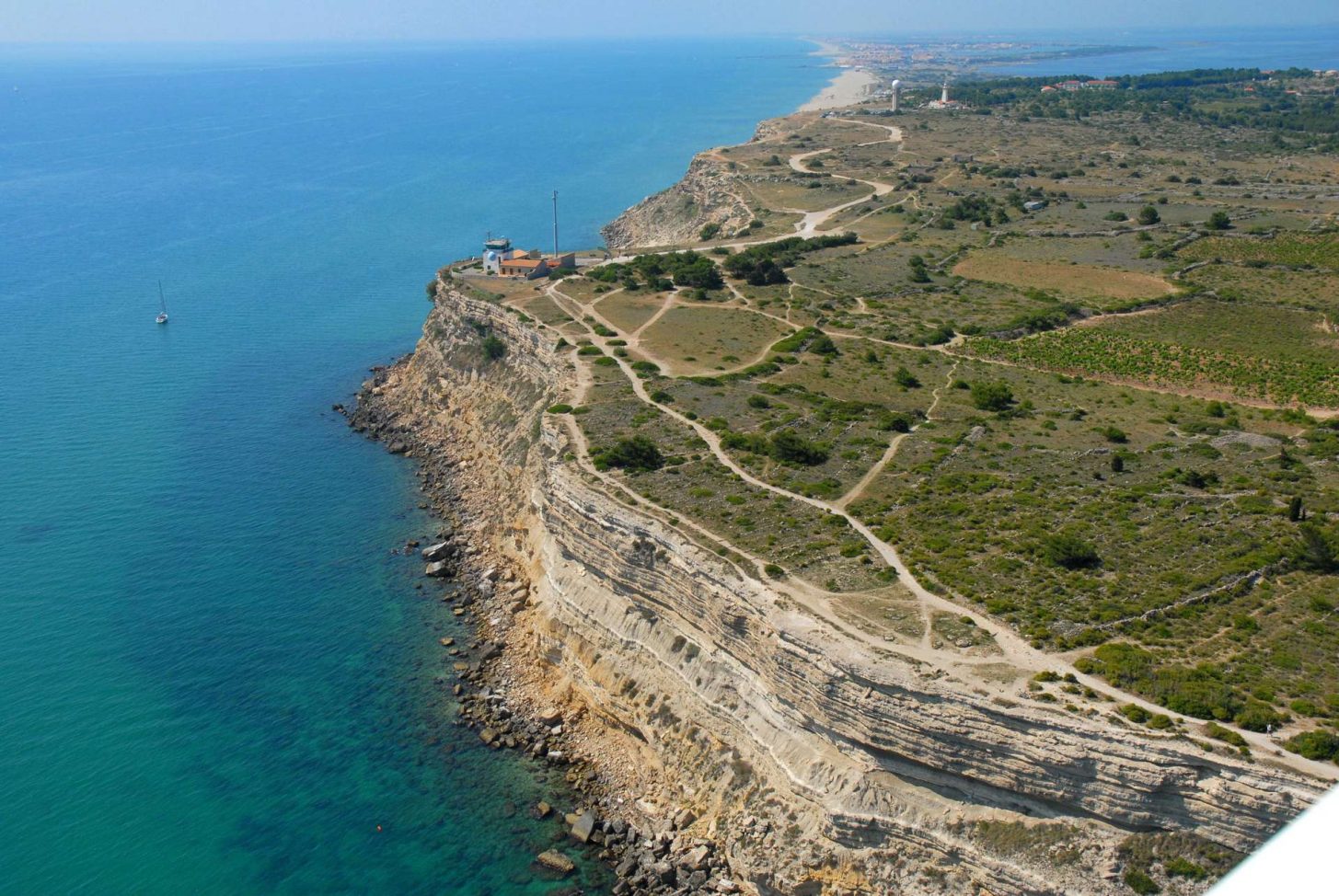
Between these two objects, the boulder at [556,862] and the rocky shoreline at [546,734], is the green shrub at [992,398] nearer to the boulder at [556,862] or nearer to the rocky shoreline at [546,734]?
the rocky shoreline at [546,734]

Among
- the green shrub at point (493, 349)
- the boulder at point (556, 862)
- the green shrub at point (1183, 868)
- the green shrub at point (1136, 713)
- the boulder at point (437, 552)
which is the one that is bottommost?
the boulder at point (556, 862)

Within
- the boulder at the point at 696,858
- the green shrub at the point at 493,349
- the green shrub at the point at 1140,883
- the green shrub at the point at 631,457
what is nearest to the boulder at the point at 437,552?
the green shrub at the point at 631,457

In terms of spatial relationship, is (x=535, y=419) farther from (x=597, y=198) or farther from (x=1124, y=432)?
(x=597, y=198)

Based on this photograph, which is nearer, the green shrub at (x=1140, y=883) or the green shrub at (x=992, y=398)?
the green shrub at (x=1140, y=883)

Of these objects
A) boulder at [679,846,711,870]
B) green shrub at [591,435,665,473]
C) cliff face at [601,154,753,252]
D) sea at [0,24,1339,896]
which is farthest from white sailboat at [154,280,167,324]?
boulder at [679,846,711,870]

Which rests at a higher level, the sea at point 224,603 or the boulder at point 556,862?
the sea at point 224,603

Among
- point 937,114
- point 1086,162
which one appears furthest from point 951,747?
point 937,114

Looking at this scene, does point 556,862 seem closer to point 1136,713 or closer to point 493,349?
point 1136,713

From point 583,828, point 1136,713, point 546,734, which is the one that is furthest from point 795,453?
point 1136,713
